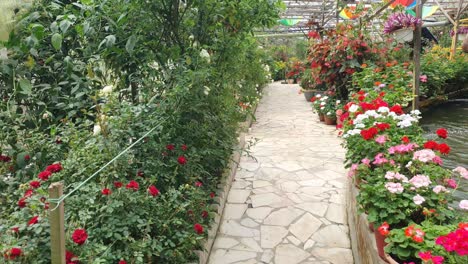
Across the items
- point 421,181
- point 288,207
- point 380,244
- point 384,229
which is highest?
point 421,181

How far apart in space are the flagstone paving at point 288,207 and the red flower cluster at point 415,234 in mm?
945

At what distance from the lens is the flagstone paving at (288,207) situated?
2.53m

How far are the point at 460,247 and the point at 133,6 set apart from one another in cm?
220

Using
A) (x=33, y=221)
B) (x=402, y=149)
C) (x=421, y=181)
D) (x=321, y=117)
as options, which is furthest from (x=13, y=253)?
(x=321, y=117)

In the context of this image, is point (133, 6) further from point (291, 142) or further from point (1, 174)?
point (291, 142)

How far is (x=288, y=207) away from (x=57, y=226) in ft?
7.73

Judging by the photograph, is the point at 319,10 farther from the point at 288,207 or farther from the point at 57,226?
the point at 57,226

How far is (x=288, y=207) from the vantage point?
128 inches

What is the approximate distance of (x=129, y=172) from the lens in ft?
7.04

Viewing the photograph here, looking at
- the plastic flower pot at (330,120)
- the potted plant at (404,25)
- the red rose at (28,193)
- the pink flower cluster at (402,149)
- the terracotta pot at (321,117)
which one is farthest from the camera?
the terracotta pot at (321,117)

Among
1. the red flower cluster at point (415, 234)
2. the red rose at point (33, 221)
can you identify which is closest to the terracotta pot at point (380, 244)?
the red flower cluster at point (415, 234)

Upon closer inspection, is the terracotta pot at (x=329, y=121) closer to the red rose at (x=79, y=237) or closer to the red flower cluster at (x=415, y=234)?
the red flower cluster at (x=415, y=234)

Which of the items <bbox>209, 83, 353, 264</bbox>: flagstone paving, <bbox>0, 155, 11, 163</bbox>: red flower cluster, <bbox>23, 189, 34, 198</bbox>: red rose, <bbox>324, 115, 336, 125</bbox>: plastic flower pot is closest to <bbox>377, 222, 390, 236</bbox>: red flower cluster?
<bbox>209, 83, 353, 264</bbox>: flagstone paving

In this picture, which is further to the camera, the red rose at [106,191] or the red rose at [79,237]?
the red rose at [106,191]
